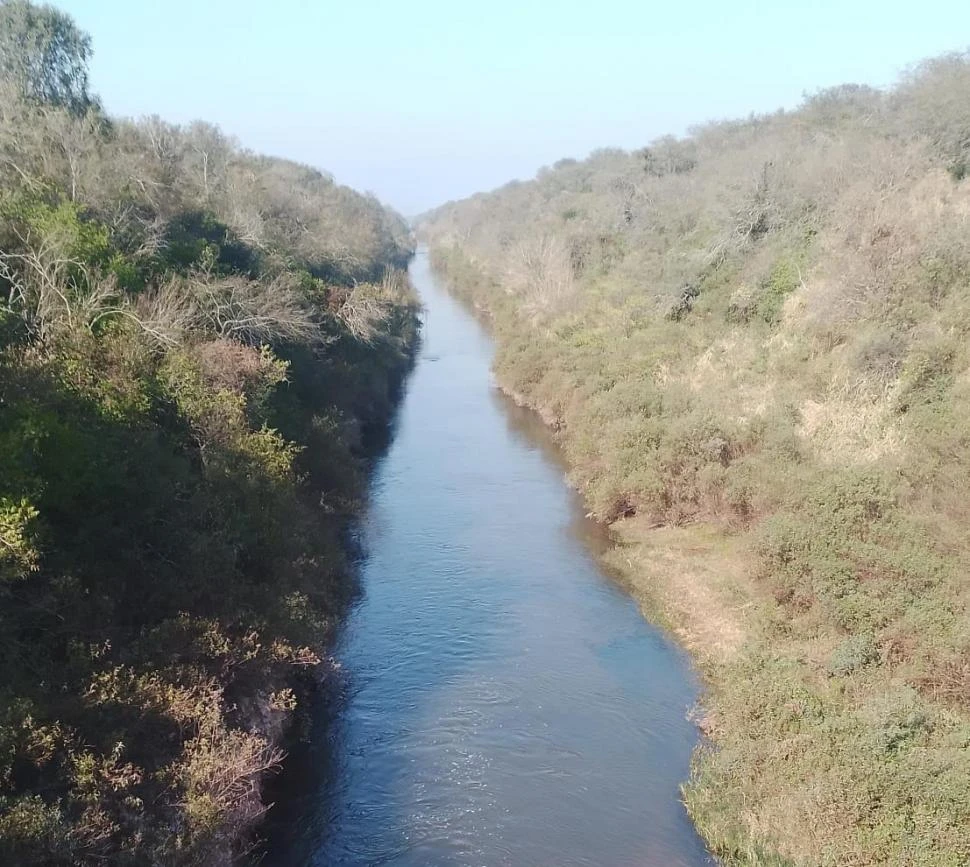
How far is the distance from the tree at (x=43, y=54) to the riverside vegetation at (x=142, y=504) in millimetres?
159

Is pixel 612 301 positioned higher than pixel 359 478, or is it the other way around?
pixel 612 301

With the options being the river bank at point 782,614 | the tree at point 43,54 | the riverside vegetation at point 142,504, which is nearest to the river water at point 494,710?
the river bank at point 782,614

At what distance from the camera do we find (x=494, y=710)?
18984 mm

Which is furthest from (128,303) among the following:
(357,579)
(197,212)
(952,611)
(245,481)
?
(952,611)

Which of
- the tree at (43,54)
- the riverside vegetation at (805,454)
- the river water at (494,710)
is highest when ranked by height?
the tree at (43,54)

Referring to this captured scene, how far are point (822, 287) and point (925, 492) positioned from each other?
14799 mm

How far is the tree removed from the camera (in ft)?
110

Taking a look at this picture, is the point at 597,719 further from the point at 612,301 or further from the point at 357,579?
the point at 612,301

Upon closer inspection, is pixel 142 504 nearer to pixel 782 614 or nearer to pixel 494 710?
pixel 494 710

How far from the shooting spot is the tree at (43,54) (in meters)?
33.5

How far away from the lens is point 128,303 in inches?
834

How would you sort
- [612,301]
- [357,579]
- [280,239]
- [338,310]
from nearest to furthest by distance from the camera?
[357,579] < [338,310] < [280,239] < [612,301]

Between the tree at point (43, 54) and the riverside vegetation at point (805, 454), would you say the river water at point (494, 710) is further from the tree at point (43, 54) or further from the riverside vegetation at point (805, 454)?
the tree at point (43, 54)

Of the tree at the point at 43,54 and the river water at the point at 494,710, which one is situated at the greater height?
the tree at the point at 43,54
